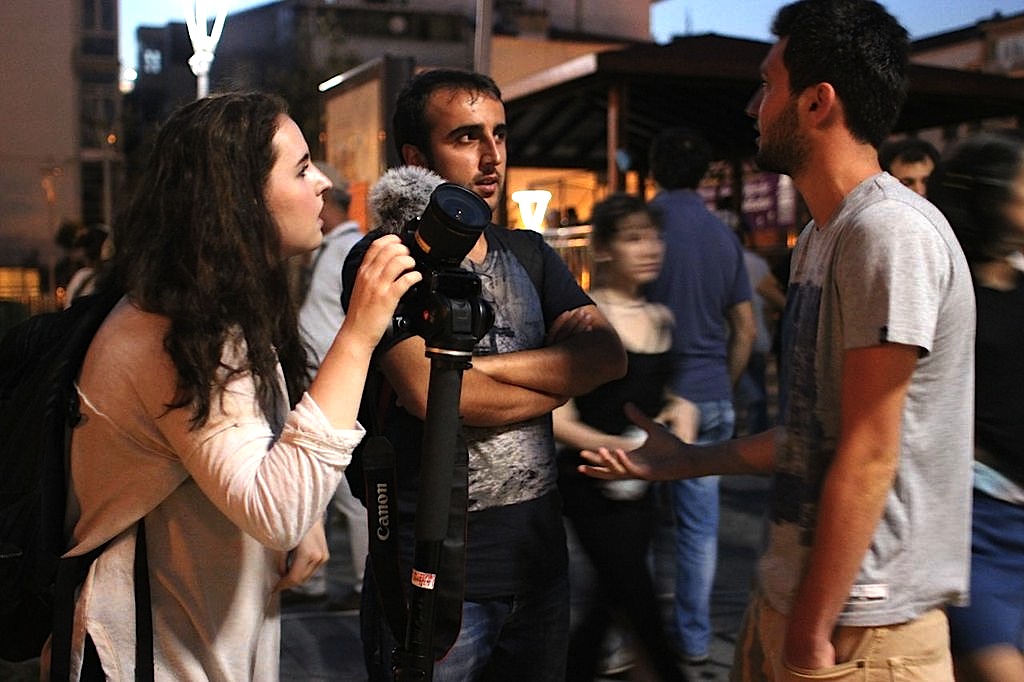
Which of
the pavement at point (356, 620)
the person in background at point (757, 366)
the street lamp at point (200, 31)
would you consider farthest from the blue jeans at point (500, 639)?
the street lamp at point (200, 31)

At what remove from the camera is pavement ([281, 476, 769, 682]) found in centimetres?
481

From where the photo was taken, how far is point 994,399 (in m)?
2.70

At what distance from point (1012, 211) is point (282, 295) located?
176 cm

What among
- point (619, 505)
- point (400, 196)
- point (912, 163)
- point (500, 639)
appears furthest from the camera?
point (912, 163)

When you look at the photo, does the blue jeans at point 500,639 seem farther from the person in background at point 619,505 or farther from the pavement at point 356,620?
the pavement at point 356,620

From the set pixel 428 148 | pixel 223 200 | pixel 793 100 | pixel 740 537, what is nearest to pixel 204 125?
pixel 223 200

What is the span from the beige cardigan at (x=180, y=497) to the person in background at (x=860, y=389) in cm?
79

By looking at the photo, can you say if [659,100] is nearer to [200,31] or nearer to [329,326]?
[200,31]

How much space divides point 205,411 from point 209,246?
312mm

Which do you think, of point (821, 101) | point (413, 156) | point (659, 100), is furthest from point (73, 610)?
point (659, 100)

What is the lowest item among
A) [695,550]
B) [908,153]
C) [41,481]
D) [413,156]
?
[695,550]

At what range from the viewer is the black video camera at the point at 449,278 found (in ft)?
5.71

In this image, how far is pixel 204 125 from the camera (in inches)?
84.0

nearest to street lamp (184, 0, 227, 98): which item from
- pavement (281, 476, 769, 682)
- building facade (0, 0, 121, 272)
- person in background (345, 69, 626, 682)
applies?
building facade (0, 0, 121, 272)
